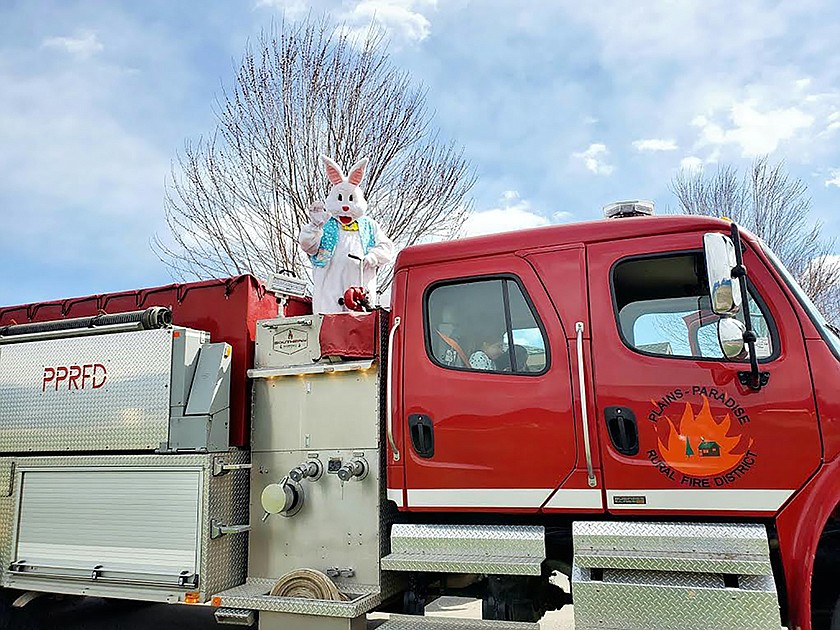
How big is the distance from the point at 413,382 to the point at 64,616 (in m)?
4.78

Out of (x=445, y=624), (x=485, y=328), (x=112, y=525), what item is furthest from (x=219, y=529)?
(x=485, y=328)

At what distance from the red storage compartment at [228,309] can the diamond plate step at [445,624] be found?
1611 millimetres

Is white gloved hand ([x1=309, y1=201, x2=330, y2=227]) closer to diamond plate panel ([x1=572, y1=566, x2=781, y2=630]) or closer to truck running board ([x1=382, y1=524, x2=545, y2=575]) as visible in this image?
truck running board ([x1=382, y1=524, x2=545, y2=575])

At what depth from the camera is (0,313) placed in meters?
6.14

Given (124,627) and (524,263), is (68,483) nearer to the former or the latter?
(124,627)

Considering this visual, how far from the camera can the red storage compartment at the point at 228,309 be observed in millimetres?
4980

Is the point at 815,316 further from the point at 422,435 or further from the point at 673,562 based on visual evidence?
the point at 422,435

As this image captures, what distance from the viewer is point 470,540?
13.1ft

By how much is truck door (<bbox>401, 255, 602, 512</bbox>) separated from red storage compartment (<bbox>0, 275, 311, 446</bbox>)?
1.32 m

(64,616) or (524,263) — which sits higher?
(524,263)

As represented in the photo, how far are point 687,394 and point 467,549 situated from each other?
1.44 metres

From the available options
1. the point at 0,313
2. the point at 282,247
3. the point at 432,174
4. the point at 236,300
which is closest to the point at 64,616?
the point at 0,313

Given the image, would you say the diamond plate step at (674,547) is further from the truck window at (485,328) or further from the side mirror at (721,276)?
the side mirror at (721,276)

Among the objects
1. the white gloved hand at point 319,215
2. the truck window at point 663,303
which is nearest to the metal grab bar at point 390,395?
the truck window at point 663,303
